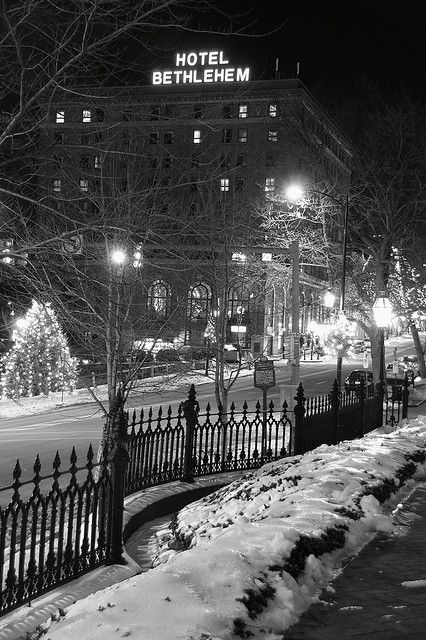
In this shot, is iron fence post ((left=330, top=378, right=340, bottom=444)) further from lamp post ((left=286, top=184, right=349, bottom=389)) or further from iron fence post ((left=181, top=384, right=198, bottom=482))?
lamp post ((left=286, top=184, right=349, bottom=389))

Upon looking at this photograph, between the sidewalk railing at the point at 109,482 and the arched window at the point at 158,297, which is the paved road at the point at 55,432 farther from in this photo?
the arched window at the point at 158,297

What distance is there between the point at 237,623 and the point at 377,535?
11.1 ft

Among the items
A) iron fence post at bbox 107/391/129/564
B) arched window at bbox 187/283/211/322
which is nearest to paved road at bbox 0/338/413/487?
arched window at bbox 187/283/211/322

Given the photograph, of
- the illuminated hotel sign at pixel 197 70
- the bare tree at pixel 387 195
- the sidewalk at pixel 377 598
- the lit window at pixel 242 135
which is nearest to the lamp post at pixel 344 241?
the bare tree at pixel 387 195

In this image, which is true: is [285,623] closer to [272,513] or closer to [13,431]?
[272,513]

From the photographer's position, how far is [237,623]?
4578 mm

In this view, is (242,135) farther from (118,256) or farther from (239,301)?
(118,256)

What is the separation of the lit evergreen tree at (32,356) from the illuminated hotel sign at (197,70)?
5735 centimetres

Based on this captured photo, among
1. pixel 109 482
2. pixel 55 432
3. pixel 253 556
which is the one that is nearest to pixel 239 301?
pixel 55 432

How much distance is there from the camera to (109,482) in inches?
302

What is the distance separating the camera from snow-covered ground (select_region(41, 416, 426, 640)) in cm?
448

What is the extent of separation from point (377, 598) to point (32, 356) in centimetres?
2916

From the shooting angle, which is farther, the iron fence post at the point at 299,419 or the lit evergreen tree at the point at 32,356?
the lit evergreen tree at the point at 32,356

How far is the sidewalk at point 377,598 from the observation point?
5000 millimetres
